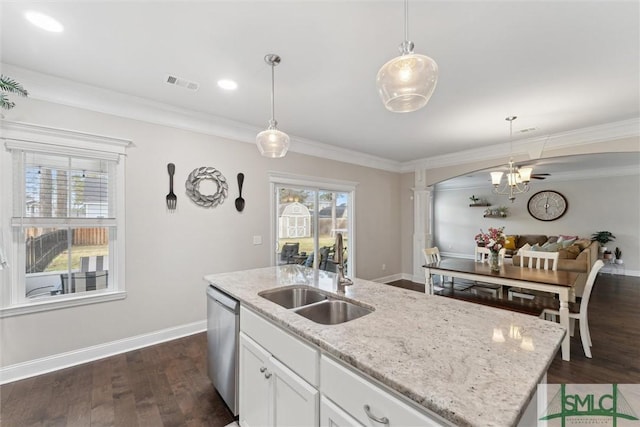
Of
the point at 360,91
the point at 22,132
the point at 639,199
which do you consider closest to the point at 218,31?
the point at 360,91

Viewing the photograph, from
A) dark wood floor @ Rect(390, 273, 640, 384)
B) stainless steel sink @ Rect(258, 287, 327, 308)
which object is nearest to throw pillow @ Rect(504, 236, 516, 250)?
dark wood floor @ Rect(390, 273, 640, 384)

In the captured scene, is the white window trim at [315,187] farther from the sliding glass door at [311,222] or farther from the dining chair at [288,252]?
the dining chair at [288,252]

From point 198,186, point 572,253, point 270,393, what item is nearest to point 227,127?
point 198,186

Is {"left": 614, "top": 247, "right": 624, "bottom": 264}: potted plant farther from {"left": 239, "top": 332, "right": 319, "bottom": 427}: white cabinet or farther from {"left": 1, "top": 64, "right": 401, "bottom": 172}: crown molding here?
{"left": 239, "top": 332, "right": 319, "bottom": 427}: white cabinet

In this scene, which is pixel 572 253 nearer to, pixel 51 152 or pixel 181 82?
pixel 181 82

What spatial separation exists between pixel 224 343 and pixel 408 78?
6.76ft

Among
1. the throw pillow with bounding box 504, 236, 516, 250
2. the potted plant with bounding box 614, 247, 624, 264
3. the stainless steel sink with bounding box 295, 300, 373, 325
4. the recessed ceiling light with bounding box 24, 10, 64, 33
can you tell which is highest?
the recessed ceiling light with bounding box 24, 10, 64, 33

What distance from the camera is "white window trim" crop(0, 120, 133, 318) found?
234 cm

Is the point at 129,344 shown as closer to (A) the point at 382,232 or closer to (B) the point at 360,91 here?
(B) the point at 360,91

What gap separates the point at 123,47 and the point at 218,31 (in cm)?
81

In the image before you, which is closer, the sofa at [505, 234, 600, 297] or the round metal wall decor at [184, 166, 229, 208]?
the round metal wall decor at [184, 166, 229, 208]

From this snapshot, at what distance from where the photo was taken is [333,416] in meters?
1.07

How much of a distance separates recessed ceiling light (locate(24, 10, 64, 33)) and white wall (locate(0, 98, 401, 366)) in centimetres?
99

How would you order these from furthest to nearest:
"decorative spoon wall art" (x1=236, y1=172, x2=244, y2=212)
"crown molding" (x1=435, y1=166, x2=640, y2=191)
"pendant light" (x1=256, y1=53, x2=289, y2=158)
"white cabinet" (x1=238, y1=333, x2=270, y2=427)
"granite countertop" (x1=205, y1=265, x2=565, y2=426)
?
"crown molding" (x1=435, y1=166, x2=640, y2=191) → "decorative spoon wall art" (x1=236, y1=172, x2=244, y2=212) → "pendant light" (x1=256, y1=53, x2=289, y2=158) → "white cabinet" (x1=238, y1=333, x2=270, y2=427) → "granite countertop" (x1=205, y1=265, x2=565, y2=426)
